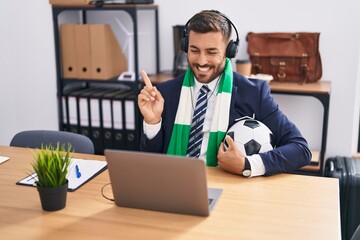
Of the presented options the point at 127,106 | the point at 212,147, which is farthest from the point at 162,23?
the point at 212,147

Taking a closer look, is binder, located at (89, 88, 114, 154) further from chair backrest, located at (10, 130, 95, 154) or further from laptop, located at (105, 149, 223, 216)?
laptop, located at (105, 149, 223, 216)

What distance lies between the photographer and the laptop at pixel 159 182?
124 cm

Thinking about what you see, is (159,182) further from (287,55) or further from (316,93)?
(287,55)

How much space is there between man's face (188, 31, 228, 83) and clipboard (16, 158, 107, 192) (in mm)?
540

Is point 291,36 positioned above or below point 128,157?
above

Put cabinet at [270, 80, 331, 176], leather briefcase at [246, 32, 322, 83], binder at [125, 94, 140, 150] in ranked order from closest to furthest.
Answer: cabinet at [270, 80, 331, 176] → leather briefcase at [246, 32, 322, 83] → binder at [125, 94, 140, 150]

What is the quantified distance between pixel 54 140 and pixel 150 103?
1.77ft

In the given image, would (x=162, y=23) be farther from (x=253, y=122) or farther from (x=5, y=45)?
(x=253, y=122)

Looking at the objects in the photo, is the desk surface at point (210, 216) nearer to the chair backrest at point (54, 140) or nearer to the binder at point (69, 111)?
the chair backrest at point (54, 140)

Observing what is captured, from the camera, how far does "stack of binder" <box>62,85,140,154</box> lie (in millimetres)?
3203

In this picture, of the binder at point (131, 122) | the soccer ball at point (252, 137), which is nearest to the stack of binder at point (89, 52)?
the binder at point (131, 122)

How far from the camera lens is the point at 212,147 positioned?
1845 mm

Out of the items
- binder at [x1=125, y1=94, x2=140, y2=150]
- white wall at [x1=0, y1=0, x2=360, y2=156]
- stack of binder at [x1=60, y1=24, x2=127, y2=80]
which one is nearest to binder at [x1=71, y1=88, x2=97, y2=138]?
stack of binder at [x1=60, y1=24, x2=127, y2=80]

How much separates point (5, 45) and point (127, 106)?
120 centimetres
